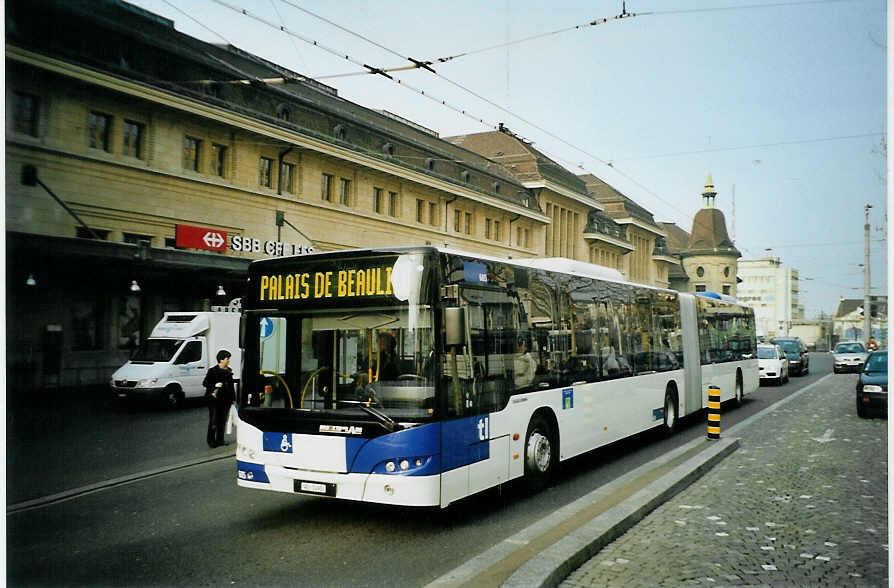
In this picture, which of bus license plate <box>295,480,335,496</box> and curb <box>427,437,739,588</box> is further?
bus license plate <box>295,480,335,496</box>

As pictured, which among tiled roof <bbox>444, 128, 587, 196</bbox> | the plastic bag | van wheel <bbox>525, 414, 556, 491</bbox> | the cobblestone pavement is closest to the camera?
the cobblestone pavement

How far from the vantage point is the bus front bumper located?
249 inches

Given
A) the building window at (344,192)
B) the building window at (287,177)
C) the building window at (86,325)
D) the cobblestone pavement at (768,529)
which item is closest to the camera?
the cobblestone pavement at (768,529)

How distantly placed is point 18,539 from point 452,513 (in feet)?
13.6

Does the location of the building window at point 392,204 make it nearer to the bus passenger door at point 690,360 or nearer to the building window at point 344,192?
the building window at point 344,192

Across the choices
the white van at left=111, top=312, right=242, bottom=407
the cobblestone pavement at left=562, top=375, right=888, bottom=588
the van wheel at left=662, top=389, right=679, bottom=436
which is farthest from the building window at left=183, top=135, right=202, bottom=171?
the cobblestone pavement at left=562, top=375, right=888, bottom=588

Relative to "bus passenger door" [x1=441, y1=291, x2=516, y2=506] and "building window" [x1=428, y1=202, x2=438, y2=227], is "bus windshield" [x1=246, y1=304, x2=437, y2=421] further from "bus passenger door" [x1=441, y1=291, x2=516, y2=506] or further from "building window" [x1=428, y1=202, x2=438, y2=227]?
"building window" [x1=428, y1=202, x2=438, y2=227]

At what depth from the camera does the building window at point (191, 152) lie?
16.4 meters

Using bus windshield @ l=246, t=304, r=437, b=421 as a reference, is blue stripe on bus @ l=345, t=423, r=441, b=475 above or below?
below

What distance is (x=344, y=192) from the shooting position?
2823cm

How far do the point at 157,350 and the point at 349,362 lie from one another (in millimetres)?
12503

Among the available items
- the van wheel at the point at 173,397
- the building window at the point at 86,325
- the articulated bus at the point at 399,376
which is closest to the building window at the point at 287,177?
the van wheel at the point at 173,397

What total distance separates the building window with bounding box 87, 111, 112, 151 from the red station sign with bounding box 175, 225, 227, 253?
4884 millimetres

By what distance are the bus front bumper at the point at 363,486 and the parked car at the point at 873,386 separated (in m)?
11.8
